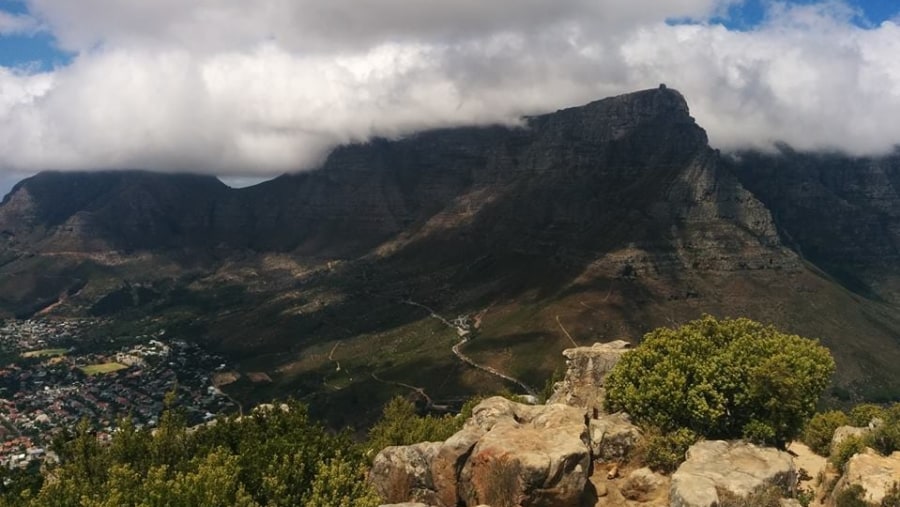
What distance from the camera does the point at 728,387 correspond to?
4269 centimetres

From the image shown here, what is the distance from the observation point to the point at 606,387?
5000 cm

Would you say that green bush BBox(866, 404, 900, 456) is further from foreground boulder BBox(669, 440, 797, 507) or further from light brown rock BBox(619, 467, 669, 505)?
light brown rock BBox(619, 467, 669, 505)

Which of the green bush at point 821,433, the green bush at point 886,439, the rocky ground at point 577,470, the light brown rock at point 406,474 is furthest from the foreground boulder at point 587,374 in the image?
the light brown rock at point 406,474

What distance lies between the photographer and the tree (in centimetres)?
4178

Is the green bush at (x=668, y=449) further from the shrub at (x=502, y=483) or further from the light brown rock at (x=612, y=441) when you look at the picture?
the shrub at (x=502, y=483)

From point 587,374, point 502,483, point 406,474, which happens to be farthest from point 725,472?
point 587,374

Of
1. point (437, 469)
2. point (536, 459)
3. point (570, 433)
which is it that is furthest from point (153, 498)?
point (570, 433)

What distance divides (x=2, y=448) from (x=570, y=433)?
186 m

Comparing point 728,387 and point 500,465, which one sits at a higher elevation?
point 728,387

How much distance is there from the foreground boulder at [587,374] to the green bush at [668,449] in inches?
539

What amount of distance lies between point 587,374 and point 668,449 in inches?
745

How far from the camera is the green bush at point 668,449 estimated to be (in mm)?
39531

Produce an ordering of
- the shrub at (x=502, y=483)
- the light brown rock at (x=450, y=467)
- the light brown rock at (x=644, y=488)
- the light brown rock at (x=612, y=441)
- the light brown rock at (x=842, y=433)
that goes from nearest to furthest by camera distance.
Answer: the shrub at (x=502, y=483) < the light brown rock at (x=450, y=467) < the light brown rock at (x=644, y=488) < the light brown rock at (x=612, y=441) < the light brown rock at (x=842, y=433)

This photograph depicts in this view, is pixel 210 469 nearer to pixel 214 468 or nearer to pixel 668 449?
pixel 214 468
